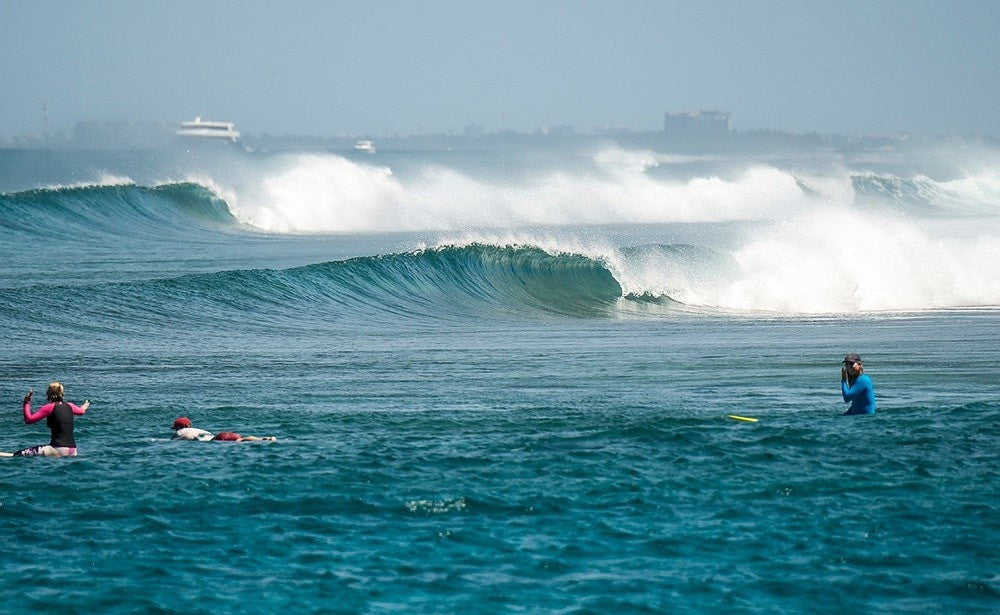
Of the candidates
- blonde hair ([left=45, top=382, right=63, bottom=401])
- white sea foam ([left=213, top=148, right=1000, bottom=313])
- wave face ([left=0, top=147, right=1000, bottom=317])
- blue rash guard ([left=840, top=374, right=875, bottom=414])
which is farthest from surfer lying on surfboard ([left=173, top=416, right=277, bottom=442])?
white sea foam ([left=213, top=148, right=1000, bottom=313])

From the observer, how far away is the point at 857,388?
15.0m

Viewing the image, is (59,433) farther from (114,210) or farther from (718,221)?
(718,221)

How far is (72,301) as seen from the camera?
1067 inches

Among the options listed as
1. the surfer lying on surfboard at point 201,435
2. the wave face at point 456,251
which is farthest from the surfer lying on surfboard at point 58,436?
the wave face at point 456,251

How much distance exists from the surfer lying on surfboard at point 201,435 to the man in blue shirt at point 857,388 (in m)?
6.58

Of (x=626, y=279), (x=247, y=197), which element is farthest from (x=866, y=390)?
(x=247, y=197)

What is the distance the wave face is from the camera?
32.5 meters

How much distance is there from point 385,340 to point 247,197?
1758 inches

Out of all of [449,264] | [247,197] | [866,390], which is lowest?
[866,390]

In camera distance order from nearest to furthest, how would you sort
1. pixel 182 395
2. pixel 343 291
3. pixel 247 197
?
pixel 182 395 < pixel 343 291 < pixel 247 197

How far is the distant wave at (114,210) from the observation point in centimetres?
4778

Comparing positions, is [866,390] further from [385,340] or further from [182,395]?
[385,340]

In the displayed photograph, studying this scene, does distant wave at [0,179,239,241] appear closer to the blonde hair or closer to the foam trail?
the foam trail

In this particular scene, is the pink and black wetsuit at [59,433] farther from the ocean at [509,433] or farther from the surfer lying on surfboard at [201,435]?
the surfer lying on surfboard at [201,435]
